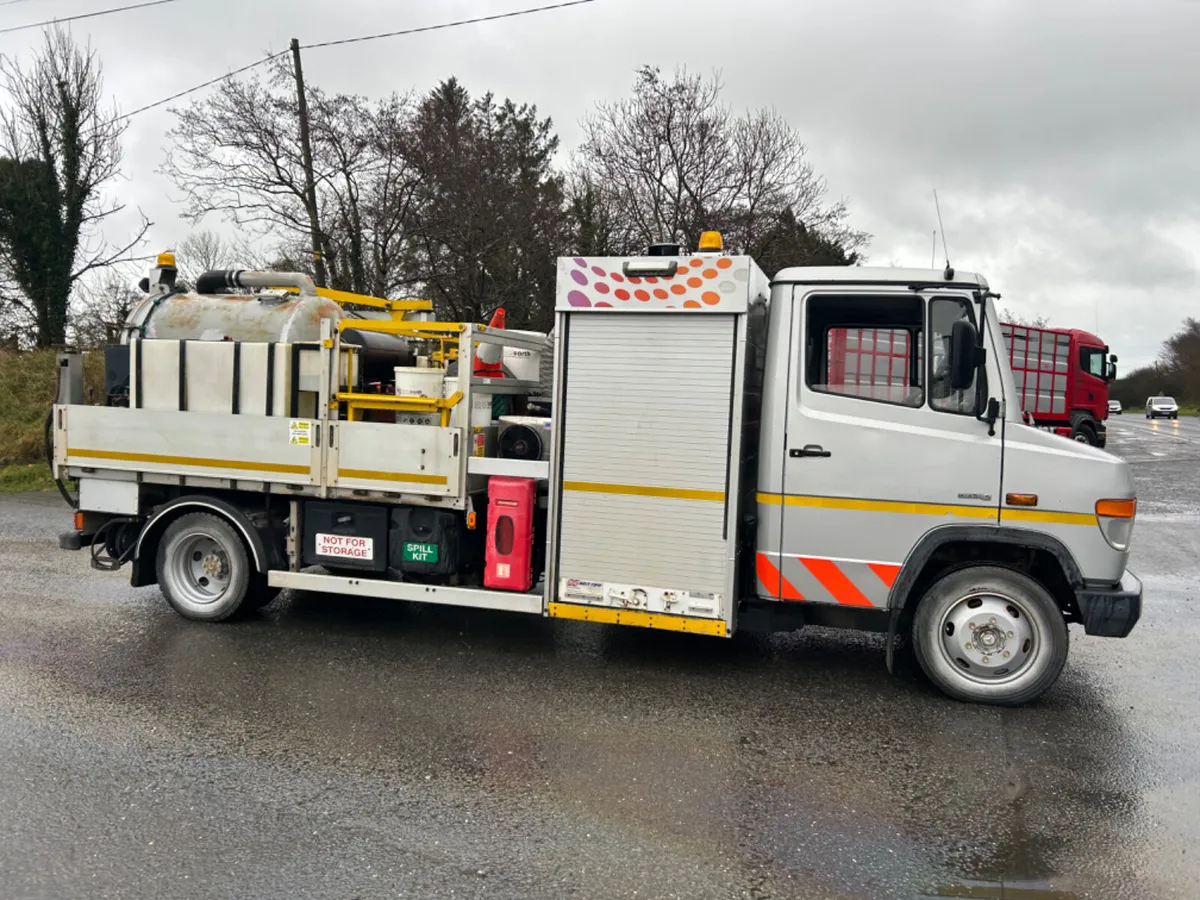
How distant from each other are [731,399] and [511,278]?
15.0 meters

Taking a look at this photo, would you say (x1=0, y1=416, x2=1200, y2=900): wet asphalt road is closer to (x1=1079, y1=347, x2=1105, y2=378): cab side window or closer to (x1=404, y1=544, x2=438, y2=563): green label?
(x1=404, y1=544, x2=438, y2=563): green label

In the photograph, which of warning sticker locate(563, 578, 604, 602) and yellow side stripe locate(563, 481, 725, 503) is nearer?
yellow side stripe locate(563, 481, 725, 503)

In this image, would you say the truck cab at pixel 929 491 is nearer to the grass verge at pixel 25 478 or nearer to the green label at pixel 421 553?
the green label at pixel 421 553

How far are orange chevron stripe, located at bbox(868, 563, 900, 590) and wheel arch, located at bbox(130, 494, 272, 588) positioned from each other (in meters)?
4.21

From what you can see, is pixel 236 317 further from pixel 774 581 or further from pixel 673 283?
pixel 774 581

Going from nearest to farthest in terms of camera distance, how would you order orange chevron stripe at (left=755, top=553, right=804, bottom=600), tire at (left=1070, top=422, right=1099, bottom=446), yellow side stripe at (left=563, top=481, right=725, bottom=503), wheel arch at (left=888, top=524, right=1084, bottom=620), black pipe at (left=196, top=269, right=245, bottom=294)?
wheel arch at (left=888, top=524, right=1084, bottom=620) < yellow side stripe at (left=563, top=481, right=725, bottom=503) < orange chevron stripe at (left=755, top=553, right=804, bottom=600) < black pipe at (left=196, top=269, right=245, bottom=294) < tire at (left=1070, top=422, right=1099, bottom=446)

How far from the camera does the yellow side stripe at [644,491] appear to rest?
5441 millimetres

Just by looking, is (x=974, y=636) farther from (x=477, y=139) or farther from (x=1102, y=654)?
(x=477, y=139)

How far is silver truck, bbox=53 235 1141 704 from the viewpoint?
17.1 feet

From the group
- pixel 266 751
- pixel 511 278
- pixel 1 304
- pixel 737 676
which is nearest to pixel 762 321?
pixel 737 676

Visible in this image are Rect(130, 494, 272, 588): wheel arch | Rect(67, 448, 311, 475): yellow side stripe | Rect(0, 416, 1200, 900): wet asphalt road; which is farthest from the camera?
Rect(130, 494, 272, 588): wheel arch

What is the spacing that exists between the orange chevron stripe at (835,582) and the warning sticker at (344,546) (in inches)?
116

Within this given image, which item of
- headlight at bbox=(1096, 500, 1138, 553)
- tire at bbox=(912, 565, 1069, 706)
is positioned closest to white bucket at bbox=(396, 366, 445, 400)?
tire at bbox=(912, 565, 1069, 706)

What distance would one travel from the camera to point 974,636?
5332 millimetres
